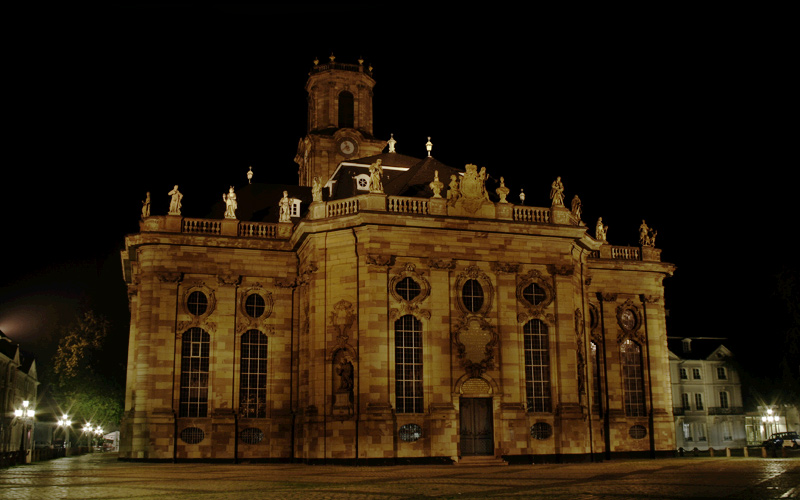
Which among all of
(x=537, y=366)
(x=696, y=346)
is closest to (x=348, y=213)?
(x=537, y=366)

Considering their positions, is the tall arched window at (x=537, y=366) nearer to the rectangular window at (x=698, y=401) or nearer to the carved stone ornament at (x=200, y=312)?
the carved stone ornament at (x=200, y=312)

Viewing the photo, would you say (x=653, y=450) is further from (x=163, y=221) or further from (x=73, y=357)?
(x=73, y=357)

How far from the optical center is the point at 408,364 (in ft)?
112

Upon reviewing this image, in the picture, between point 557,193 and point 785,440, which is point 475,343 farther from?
point 785,440

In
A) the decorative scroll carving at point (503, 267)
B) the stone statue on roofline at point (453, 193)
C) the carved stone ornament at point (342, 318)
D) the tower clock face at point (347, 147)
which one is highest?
the tower clock face at point (347, 147)

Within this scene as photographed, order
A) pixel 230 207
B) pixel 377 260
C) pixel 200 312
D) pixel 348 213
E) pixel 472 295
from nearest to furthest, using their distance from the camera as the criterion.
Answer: pixel 377 260 < pixel 348 213 < pixel 472 295 < pixel 200 312 < pixel 230 207

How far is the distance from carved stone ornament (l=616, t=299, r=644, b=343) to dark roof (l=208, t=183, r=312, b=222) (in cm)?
1854

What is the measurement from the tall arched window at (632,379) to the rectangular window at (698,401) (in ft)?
102

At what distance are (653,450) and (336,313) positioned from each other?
19.0 metres

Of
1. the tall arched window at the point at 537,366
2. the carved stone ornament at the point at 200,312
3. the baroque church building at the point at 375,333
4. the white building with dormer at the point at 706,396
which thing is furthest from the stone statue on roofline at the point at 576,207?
the white building with dormer at the point at 706,396

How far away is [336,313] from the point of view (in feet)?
113

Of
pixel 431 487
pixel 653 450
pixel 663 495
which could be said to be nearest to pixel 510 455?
pixel 653 450

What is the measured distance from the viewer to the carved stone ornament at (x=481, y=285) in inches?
1380

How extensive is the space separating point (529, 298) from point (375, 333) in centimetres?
754
